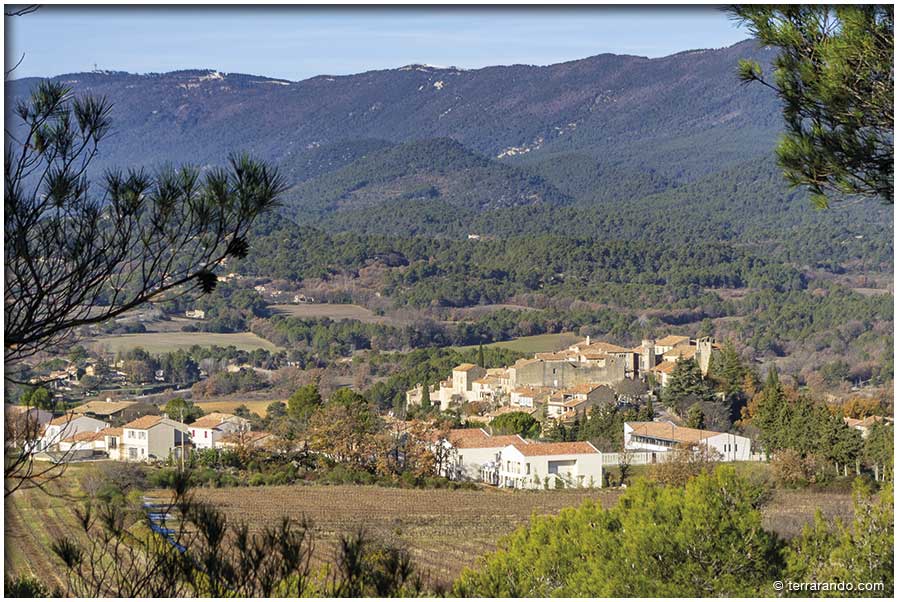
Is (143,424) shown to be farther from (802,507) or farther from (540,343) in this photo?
(540,343)

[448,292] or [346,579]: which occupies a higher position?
[448,292]

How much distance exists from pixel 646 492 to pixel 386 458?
12.3 metres

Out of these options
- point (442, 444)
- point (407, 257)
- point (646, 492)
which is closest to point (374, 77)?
point (407, 257)

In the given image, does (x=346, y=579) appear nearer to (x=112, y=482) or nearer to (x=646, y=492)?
(x=646, y=492)

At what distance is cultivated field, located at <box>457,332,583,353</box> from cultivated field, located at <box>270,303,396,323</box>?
562cm

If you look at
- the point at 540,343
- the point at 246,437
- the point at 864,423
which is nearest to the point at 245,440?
the point at 246,437

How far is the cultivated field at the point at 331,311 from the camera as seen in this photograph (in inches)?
1687

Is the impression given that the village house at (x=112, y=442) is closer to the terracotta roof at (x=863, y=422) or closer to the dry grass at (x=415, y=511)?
the dry grass at (x=415, y=511)

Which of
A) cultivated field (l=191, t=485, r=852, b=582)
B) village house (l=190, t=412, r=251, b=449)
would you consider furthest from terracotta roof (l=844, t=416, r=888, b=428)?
village house (l=190, t=412, r=251, b=449)

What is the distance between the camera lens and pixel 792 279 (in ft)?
158

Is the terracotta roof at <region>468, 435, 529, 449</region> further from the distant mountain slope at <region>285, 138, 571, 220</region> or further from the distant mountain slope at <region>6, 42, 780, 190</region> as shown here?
the distant mountain slope at <region>6, 42, 780, 190</region>

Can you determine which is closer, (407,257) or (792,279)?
(792,279)

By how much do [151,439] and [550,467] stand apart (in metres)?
7.22

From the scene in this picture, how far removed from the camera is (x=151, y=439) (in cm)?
1975
